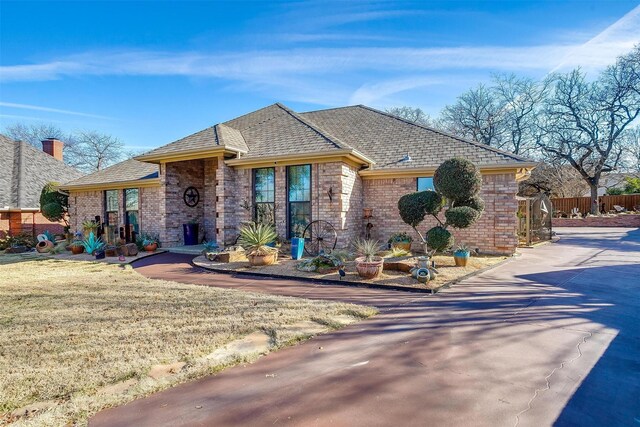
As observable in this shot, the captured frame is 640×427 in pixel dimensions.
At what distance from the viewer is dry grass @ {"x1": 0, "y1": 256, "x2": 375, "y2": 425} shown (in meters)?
2.70

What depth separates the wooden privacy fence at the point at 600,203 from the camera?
26.1 meters

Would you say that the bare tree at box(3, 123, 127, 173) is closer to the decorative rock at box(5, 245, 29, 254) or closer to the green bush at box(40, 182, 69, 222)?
the green bush at box(40, 182, 69, 222)

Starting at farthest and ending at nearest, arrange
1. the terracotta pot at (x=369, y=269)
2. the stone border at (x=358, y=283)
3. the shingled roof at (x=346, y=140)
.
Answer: the shingled roof at (x=346, y=140) → the terracotta pot at (x=369, y=269) → the stone border at (x=358, y=283)

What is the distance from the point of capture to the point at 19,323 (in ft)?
14.6

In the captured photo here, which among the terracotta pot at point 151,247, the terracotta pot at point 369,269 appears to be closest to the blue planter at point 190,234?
the terracotta pot at point 151,247

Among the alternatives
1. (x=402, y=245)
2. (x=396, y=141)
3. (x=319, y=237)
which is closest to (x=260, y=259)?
(x=319, y=237)

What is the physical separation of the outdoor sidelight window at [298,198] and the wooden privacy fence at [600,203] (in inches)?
1008

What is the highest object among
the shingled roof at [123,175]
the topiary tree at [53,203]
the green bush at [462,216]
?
the shingled roof at [123,175]

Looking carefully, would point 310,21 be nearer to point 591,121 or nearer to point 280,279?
point 280,279

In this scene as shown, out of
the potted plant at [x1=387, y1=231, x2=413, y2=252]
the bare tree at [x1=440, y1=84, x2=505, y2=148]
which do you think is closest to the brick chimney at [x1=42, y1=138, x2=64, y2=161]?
the potted plant at [x1=387, y1=231, x2=413, y2=252]

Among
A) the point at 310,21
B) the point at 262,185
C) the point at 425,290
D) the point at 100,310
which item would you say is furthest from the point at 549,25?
the point at 100,310

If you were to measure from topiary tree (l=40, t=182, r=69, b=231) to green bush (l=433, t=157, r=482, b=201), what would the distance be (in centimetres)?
1714

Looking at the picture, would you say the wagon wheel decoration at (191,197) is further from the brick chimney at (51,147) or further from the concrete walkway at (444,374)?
the brick chimney at (51,147)

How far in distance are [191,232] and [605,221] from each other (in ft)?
86.9
